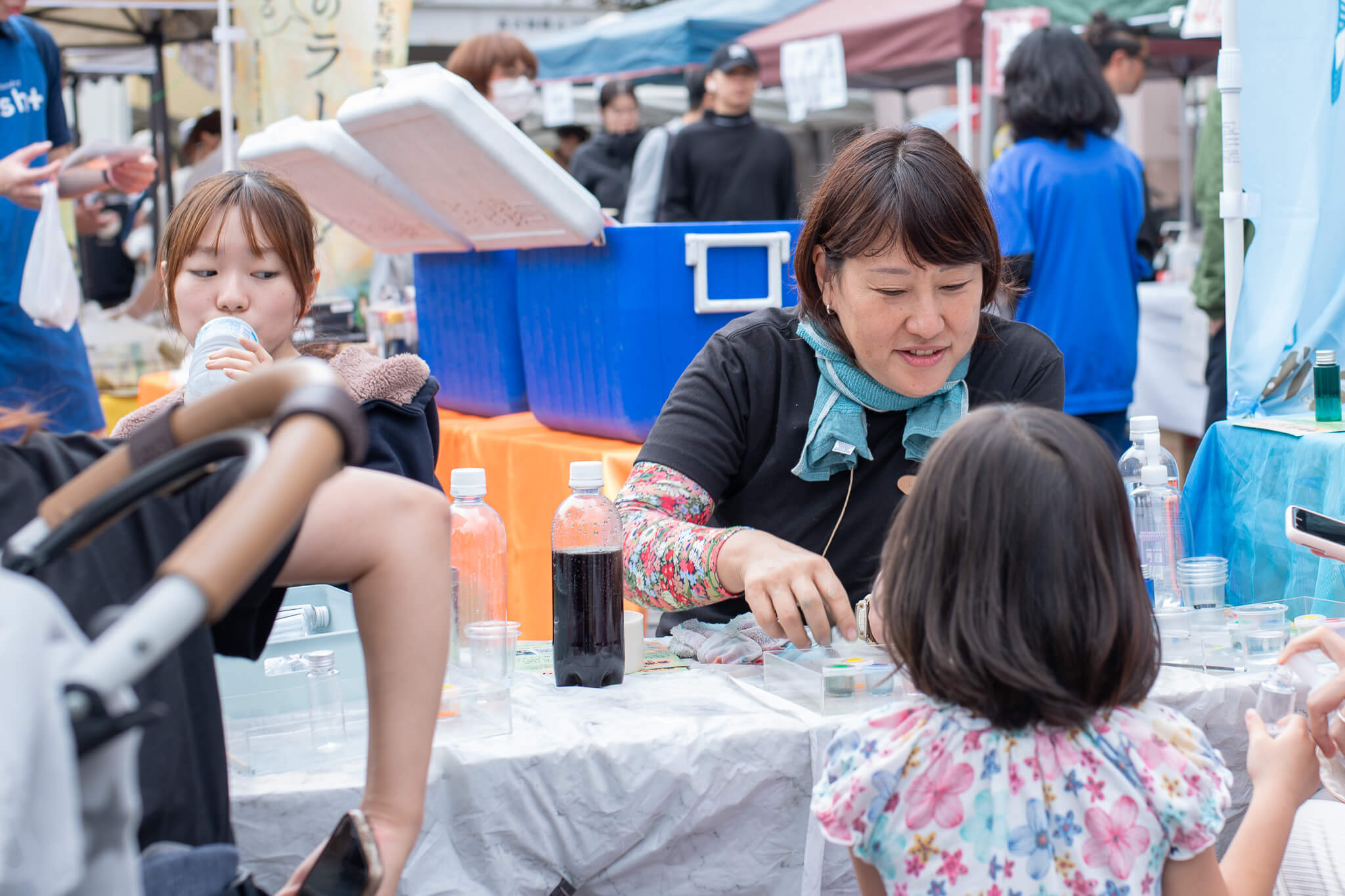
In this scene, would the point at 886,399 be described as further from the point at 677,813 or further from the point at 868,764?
the point at 868,764

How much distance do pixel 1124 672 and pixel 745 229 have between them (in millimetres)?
1772

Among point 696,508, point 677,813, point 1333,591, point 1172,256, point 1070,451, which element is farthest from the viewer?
point 1172,256

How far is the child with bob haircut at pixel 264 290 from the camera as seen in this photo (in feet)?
6.68

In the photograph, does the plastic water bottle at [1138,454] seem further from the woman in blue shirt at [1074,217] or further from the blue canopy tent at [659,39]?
the blue canopy tent at [659,39]

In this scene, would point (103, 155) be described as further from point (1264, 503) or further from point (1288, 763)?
point (1288, 763)

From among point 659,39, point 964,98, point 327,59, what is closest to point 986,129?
point 964,98

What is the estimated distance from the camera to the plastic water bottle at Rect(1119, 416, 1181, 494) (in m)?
2.11

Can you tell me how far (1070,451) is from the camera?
3.66 feet

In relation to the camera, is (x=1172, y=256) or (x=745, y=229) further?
(x=1172, y=256)

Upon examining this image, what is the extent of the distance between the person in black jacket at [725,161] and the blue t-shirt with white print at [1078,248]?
1566 mm

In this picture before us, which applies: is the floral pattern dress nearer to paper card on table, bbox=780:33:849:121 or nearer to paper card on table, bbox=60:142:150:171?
paper card on table, bbox=60:142:150:171

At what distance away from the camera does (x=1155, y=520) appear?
2090mm

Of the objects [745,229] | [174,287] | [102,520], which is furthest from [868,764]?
[745,229]

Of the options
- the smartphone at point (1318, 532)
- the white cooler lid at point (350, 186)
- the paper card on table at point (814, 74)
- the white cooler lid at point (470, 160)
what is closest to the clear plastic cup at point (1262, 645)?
the smartphone at point (1318, 532)
